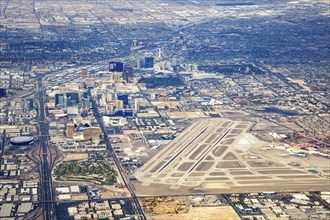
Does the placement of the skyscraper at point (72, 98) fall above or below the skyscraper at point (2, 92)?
above

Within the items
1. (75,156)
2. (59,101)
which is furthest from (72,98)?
(75,156)

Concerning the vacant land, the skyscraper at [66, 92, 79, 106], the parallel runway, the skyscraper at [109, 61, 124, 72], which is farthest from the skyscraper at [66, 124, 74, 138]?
the skyscraper at [109, 61, 124, 72]

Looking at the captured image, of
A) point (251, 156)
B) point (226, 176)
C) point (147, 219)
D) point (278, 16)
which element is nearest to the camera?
point (147, 219)

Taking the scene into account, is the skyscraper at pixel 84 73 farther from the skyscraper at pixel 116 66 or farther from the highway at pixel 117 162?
the highway at pixel 117 162

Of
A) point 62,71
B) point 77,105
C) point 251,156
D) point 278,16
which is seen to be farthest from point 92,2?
point 251,156

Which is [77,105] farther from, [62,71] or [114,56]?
[114,56]

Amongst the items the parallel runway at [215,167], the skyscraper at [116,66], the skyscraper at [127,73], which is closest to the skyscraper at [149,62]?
the skyscraper at [116,66]
